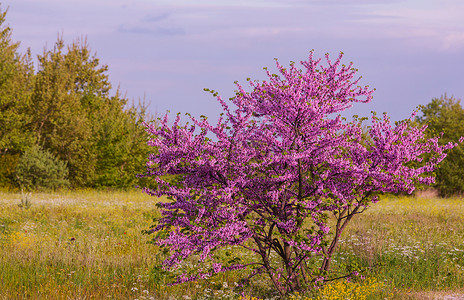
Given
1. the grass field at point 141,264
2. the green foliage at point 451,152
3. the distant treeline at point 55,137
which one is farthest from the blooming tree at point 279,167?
the green foliage at point 451,152

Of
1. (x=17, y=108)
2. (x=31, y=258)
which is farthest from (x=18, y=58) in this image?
(x=31, y=258)

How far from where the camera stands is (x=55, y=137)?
36625 mm

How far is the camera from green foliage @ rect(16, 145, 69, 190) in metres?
32.1

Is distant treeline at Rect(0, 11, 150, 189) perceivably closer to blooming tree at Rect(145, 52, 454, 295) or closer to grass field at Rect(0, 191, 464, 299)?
grass field at Rect(0, 191, 464, 299)

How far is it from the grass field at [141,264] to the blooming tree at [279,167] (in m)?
1.20

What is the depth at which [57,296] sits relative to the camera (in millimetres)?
7484

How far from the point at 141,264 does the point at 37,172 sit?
25.1 meters

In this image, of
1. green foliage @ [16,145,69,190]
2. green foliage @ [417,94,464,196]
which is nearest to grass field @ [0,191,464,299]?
green foliage @ [16,145,69,190]

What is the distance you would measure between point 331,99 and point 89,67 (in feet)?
143

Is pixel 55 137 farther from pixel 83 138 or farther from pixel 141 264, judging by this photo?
pixel 141 264

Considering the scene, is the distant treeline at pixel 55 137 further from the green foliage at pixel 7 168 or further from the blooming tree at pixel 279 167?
the blooming tree at pixel 279 167

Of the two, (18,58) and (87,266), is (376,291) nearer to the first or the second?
(87,266)

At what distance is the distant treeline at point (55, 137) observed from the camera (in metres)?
32.8

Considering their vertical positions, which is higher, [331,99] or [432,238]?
[331,99]
